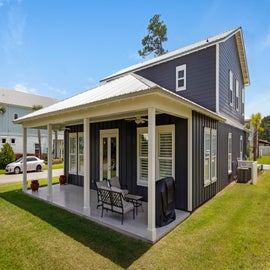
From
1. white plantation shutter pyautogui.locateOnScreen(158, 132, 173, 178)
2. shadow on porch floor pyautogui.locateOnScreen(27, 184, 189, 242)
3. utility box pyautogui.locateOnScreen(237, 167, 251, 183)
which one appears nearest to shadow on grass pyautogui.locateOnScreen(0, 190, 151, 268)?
shadow on porch floor pyautogui.locateOnScreen(27, 184, 189, 242)

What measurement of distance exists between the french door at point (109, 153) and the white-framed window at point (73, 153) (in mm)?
2240

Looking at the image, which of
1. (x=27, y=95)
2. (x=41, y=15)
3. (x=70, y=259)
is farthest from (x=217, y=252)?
(x=27, y=95)

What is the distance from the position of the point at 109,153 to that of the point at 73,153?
9.97 feet

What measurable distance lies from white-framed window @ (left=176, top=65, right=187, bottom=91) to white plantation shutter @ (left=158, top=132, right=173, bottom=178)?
3.53 meters

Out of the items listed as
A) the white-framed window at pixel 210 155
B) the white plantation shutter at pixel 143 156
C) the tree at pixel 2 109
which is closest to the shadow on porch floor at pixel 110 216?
the white plantation shutter at pixel 143 156

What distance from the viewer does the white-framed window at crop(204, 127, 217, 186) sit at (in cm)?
766

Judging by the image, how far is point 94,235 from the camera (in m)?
4.87

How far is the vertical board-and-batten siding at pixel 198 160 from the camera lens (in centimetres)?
655

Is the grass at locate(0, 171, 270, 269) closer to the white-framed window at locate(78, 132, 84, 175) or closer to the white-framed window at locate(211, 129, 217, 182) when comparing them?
the white-framed window at locate(211, 129, 217, 182)

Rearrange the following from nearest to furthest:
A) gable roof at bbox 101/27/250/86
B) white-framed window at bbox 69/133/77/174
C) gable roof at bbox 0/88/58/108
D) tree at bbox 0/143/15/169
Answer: gable roof at bbox 101/27/250/86 → white-framed window at bbox 69/133/77/174 → tree at bbox 0/143/15/169 → gable roof at bbox 0/88/58/108

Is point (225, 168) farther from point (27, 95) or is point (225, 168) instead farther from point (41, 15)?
point (27, 95)

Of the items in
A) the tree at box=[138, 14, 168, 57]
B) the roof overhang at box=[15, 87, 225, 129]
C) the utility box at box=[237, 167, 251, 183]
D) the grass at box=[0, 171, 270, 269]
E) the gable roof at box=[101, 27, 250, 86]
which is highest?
the tree at box=[138, 14, 168, 57]

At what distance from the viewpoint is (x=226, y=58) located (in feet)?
32.7

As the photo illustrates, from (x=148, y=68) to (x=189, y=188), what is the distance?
23.4 ft
